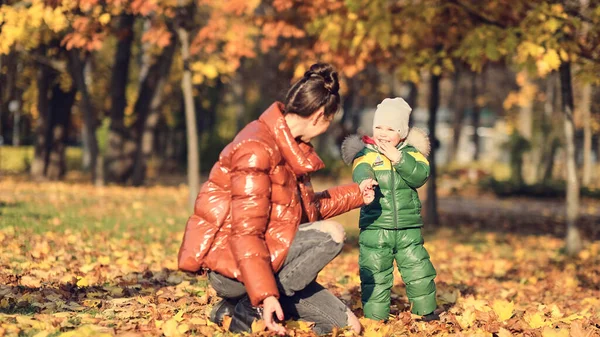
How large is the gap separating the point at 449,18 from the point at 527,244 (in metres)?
4.50

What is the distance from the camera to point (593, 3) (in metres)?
10.8

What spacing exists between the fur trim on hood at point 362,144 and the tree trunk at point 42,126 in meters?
20.6

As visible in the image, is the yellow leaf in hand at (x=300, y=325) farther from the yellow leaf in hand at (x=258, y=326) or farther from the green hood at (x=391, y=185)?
the green hood at (x=391, y=185)

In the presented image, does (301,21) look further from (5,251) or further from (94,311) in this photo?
(94,311)

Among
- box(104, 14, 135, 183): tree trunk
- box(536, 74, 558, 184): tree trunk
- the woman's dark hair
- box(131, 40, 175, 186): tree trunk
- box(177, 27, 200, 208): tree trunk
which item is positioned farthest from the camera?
box(536, 74, 558, 184): tree trunk

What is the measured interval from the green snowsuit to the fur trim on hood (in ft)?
0.22

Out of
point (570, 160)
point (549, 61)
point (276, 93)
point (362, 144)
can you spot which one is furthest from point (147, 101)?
point (362, 144)

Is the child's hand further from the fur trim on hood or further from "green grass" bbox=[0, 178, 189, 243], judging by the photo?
"green grass" bbox=[0, 178, 189, 243]

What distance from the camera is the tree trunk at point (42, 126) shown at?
25172 millimetres

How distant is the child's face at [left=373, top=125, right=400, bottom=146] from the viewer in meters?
5.84

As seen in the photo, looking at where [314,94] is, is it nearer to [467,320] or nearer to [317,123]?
[317,123]

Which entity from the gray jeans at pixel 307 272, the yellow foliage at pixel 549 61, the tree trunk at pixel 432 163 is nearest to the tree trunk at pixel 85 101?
the tree trunk at pixel 432 163

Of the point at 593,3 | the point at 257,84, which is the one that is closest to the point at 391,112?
the point at 593,3

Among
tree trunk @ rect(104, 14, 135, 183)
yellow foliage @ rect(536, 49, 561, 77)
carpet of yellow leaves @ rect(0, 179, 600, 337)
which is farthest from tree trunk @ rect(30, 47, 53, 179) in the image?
yellow foliage @ rect(536, 49, 561, 77)
